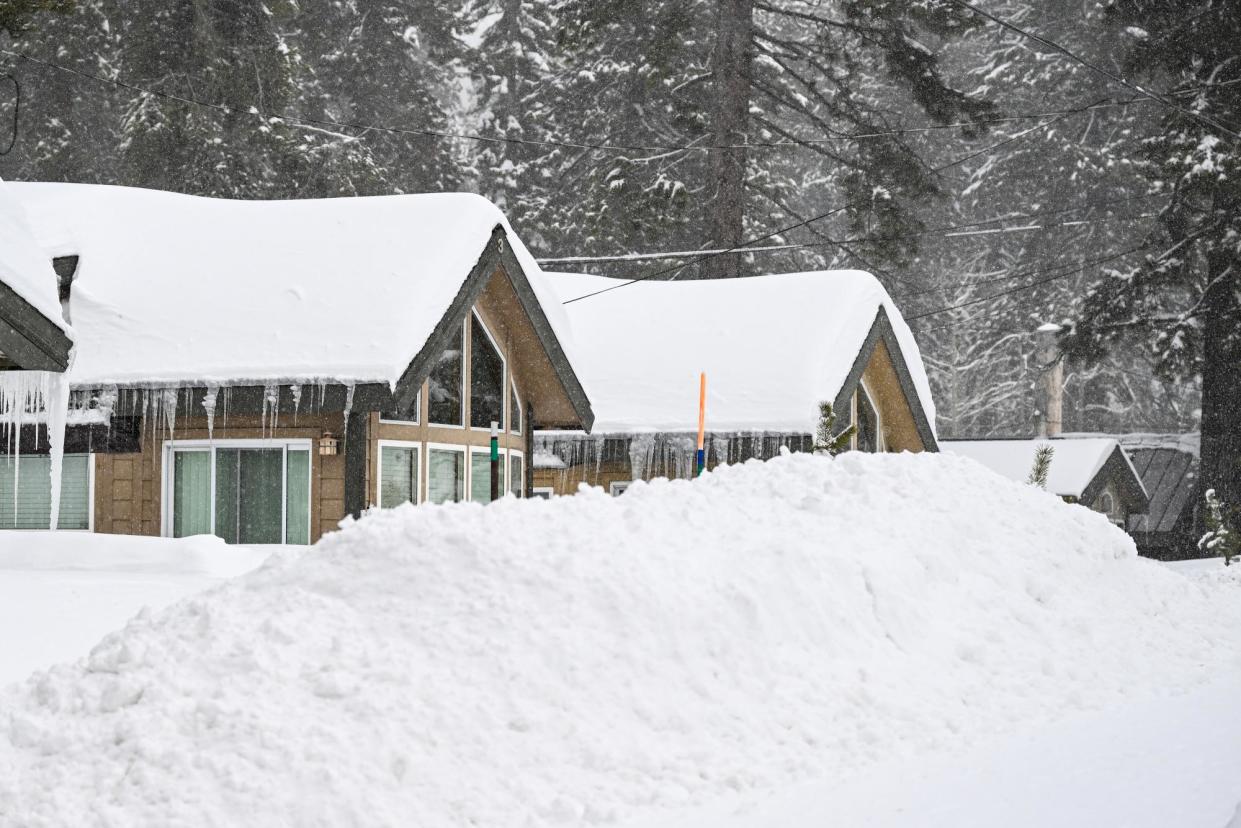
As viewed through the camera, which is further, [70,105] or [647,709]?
[70,105]

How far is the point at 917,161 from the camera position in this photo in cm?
3030

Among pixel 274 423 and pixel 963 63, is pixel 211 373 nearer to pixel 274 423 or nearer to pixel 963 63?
pixel 274 423

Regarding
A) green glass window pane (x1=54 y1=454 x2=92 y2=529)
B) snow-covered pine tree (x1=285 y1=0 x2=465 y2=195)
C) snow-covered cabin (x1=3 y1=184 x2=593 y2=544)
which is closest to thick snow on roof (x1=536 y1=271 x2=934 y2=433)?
snow-covered cabin (x1=3 y1=184 x2=593 y2=544)

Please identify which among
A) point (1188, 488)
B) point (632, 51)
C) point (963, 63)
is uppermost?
point (963, 63)

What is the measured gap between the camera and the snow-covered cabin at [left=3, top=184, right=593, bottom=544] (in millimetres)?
15711

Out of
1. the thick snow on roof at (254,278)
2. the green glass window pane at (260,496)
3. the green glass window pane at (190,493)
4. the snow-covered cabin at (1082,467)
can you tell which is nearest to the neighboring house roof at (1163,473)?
the snow-covered cabin at (1082,467)

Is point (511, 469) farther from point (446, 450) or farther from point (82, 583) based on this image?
point (82, 583)

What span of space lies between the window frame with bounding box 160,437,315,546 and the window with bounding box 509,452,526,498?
4.04 meters

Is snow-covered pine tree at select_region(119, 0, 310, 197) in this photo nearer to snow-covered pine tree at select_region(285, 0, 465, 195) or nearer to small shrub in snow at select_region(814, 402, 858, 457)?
snow-covered pine tree at select_region(285, 0, 465, 195)

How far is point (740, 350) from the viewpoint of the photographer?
75.0 ft

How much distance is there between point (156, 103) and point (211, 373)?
1485 centimetres

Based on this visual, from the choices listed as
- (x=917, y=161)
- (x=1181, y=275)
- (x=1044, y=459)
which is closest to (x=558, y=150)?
(x=917, y=161)

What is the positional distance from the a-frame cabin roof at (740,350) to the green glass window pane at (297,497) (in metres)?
5.02

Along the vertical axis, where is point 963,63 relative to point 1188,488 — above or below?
above
